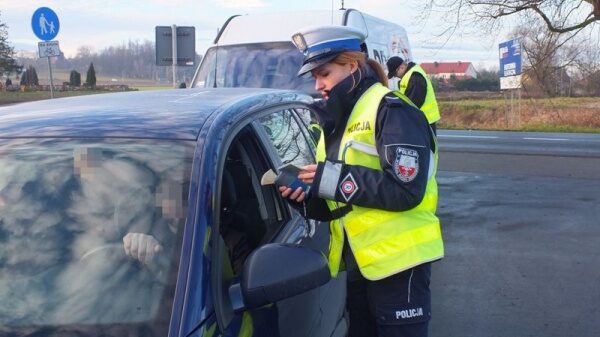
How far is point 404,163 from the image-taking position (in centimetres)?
247

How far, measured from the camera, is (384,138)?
253 centimetres

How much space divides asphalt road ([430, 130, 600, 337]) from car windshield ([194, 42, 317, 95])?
267 centimetres

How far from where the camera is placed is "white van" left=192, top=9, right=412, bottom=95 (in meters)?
9.66

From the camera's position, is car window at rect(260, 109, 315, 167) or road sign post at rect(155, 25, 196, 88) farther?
road sign post at rect(155, 25, 196, 88)

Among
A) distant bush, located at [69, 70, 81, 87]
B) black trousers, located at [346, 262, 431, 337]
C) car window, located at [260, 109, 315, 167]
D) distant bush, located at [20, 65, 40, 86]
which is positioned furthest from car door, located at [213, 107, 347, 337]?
distant bush, located at [20, 65, 40, 86]

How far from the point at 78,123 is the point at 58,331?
0.87m

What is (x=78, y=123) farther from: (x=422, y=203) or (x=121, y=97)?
(x=422, y=203)

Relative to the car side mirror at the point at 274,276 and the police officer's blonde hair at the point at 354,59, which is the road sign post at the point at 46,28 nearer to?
the police officer's blonde hair at the point at 354,59

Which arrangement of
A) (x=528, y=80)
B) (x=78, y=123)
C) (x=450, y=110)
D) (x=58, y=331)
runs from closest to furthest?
(x=58, y=331) → (x=78, y=123) → (x=528, y=80) → (x=450, y=110)

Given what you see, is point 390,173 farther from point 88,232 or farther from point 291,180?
point 88,232

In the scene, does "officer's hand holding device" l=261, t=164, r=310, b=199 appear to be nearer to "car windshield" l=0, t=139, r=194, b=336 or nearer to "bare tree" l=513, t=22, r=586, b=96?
"car windshield" l=0, t=139, r=194, b=336

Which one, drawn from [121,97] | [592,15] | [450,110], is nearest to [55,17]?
[121,97]

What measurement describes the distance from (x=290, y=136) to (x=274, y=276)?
4.89 ft

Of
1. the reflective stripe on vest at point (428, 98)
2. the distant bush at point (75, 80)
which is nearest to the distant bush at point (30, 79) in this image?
the distant bush at point (75, 80)
